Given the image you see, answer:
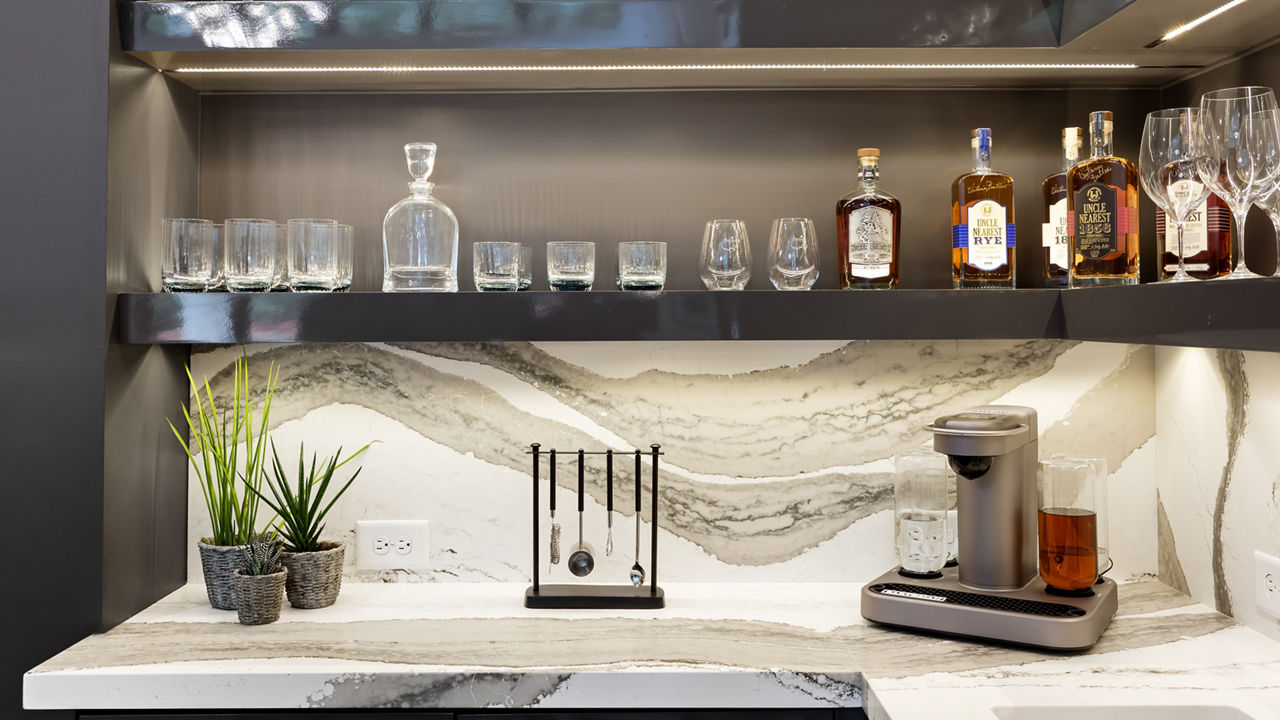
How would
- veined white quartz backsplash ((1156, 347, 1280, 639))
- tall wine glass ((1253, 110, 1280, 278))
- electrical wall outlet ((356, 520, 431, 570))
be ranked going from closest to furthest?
tall wine glass ((1253, 110, 1280, 278)), veined white quartz backsplash ((1156, 347, 1280, 639)), electrical wall outlet ((356, 520, 431, 570))

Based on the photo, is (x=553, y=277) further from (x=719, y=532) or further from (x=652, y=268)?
(x=719, y=532)

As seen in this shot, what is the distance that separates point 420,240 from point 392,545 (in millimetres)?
586

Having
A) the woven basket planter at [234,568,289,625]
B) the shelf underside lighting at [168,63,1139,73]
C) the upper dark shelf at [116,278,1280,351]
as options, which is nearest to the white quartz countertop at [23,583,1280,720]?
the woven basket planter at [234,568,289,625]

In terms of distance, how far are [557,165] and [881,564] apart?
98 centimetres

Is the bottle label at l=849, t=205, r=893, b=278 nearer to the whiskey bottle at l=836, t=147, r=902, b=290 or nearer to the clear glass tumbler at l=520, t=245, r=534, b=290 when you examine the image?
the whiskey bottle at l=836, t=147, r=902, b=290

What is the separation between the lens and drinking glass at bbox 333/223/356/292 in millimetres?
1710

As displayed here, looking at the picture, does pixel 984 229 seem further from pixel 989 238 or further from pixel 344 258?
pixel 344 258

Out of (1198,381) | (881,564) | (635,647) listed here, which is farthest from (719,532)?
(1198,381)

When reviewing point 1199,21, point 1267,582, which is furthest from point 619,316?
point 1267,582

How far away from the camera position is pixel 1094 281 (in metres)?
1.57

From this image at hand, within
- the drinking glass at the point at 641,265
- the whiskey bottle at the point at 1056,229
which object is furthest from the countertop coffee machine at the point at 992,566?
the drinking glass at the point at 641,265

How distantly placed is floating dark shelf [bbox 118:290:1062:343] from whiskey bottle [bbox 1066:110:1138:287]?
86 mm

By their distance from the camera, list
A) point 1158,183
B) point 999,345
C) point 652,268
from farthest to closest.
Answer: point 999,345
point 652,268
point 1158,183

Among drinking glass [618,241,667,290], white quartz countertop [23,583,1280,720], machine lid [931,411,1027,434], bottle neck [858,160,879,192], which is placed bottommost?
white quartz countertop [23,583,1280,720]
